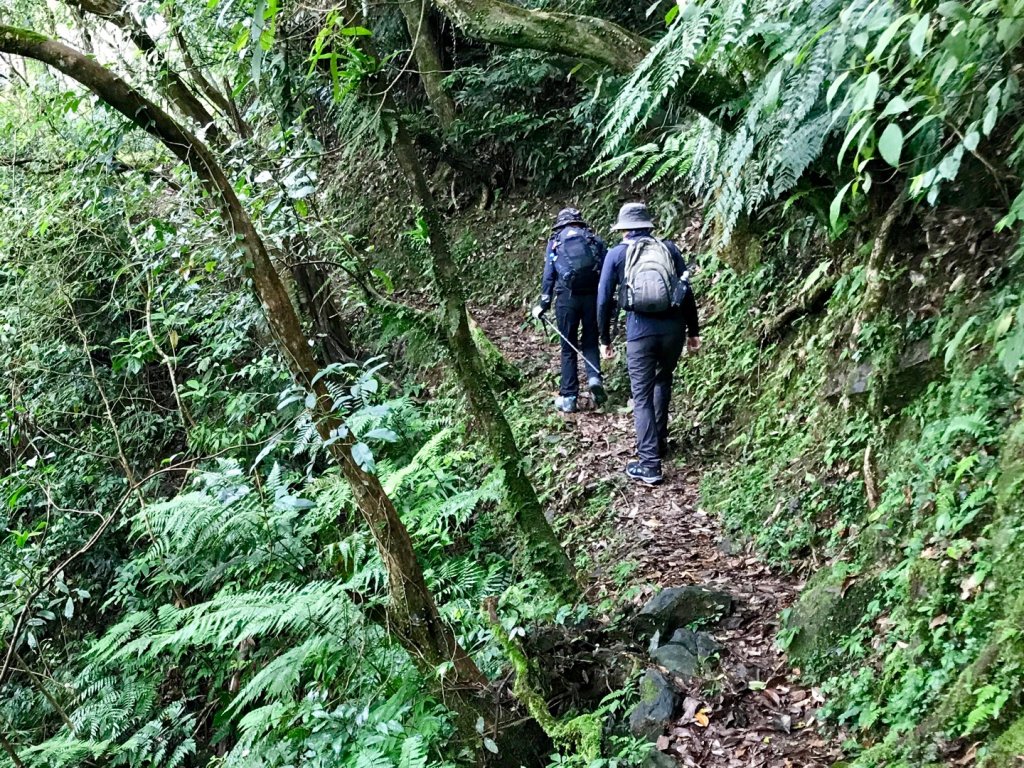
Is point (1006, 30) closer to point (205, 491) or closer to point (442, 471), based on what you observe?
point (442, 471)

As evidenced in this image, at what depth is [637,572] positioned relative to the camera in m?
4.97

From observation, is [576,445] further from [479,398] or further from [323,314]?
[323,314]

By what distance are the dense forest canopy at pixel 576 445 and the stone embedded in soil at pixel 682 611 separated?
0.07 ft

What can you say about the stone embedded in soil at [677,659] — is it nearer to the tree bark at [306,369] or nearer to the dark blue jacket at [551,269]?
the tree bark at [306,369]

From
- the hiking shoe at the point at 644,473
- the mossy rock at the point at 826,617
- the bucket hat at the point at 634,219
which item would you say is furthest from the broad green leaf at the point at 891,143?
the hiking shoe at the point at 644,473

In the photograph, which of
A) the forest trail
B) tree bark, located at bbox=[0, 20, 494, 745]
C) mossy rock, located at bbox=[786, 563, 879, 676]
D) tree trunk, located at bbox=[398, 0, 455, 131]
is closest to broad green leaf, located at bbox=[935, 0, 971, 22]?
tree bark, located at bbox=[0, 20, 494, 745]

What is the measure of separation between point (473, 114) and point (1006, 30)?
34.3ft

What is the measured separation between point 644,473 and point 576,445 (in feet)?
3.59

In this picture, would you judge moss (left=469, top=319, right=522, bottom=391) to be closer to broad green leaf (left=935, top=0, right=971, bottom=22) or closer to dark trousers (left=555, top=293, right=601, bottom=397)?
dark trousers (left=555, top=293, right=601, bottom=397)

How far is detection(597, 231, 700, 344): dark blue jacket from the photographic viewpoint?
19.7 ft

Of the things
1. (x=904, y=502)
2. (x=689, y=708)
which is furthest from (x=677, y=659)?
(x=904, y=502)

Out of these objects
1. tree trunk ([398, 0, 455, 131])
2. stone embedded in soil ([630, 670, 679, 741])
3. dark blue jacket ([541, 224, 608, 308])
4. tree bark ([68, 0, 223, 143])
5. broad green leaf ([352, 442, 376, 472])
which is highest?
tree trunk ([398, 0, 455, 131])

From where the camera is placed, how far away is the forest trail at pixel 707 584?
3.30 metres

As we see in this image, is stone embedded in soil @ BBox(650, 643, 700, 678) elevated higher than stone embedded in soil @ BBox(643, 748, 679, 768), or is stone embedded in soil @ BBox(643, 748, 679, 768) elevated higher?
stone embedded in soil @ BBox(650, 643, 700, 678)
